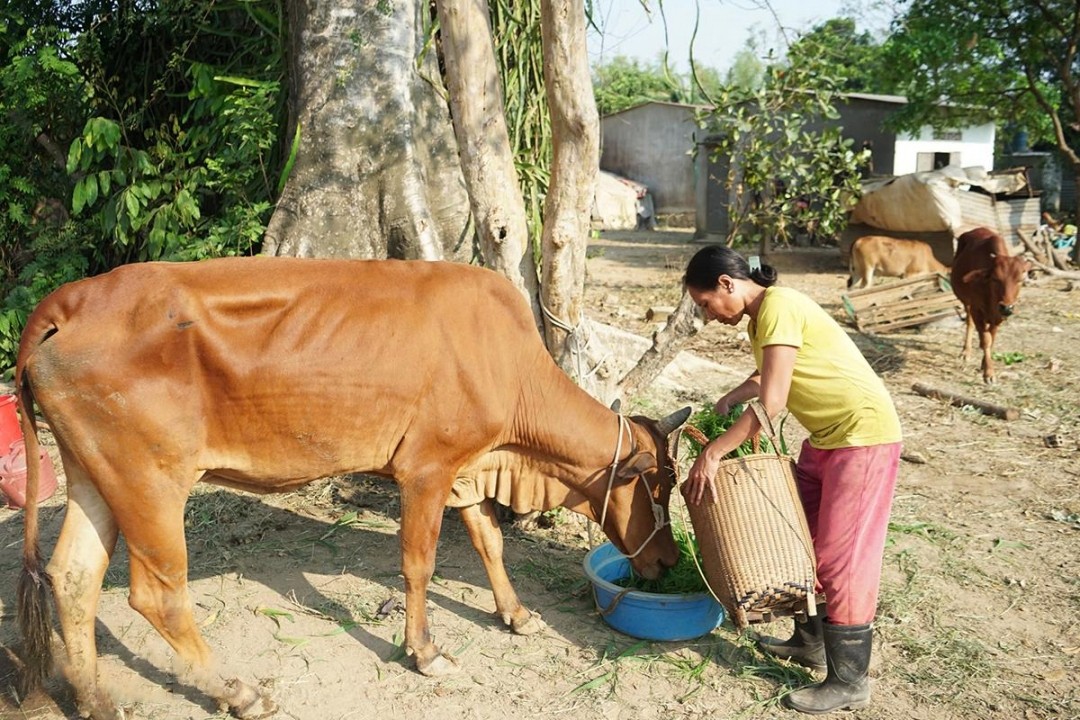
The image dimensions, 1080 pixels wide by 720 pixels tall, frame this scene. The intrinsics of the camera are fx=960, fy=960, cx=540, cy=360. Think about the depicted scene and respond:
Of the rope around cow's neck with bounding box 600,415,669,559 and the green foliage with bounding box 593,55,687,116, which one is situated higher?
the green foliage with bounding box 593,55,687,116

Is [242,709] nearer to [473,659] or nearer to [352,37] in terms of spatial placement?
[473,659]

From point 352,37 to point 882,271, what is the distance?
33.1 ft

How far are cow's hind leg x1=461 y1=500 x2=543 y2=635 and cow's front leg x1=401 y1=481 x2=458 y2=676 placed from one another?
418 millimetres

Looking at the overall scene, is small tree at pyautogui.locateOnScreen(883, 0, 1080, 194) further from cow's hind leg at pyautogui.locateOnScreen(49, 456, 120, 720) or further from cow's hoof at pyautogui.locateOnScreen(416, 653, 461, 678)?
cow's hind leg at pyautogui.locateOnScreen(49, 456, 120, 720)

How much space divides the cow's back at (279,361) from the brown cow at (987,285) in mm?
6568

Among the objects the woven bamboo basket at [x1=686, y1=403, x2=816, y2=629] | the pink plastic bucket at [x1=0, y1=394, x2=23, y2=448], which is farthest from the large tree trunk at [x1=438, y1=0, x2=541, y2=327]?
the pink plastic bucket at [x1=0, y1=394, x2=23, y2=448]

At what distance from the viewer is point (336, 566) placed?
4.99 meters

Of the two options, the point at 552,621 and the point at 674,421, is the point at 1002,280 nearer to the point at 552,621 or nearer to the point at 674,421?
the point at 674,421

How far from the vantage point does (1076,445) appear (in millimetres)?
6965

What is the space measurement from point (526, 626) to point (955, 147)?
21.4 m

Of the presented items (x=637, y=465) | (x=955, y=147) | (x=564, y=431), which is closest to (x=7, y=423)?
(x=564, y=431)

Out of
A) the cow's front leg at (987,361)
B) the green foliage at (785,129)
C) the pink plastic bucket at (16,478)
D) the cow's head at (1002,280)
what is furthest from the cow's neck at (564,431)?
the cow's head at (1002,280)

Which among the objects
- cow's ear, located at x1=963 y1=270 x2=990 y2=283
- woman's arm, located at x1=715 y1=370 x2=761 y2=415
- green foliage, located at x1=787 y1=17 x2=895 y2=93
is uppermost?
Answer: green foliage, located at x1=787 y1=17 x2=895 y2=93

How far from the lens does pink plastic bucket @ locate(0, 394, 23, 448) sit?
5703mm
